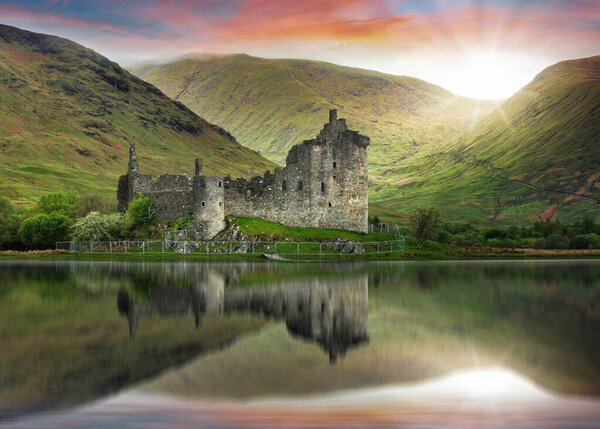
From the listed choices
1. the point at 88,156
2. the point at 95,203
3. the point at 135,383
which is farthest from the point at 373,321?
the point at 88,156

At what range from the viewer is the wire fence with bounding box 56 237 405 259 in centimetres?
5178

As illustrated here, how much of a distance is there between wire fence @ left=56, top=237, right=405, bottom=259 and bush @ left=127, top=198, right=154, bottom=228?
9.20ft

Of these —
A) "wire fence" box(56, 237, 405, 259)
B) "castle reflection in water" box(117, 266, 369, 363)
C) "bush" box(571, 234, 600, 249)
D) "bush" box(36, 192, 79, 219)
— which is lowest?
"castle reflection in water" box(117, 266, 369, 363)

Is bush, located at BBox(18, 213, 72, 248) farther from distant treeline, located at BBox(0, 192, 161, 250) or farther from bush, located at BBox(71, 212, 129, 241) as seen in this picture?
bush, located at BBox(71, 212, 129, 241)

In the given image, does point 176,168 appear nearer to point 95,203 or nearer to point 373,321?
point 95,203

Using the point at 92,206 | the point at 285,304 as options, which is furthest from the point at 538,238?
the point at 285,304

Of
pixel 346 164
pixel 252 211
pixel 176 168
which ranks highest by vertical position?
pixel 176 168

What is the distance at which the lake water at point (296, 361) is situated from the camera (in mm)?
8984

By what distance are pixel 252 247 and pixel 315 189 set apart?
33.0 feet

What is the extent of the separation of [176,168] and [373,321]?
17618 centimetres

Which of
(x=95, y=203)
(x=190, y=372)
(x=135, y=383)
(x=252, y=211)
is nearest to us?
(x=135, y=383)

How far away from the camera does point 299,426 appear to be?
848 centimetres

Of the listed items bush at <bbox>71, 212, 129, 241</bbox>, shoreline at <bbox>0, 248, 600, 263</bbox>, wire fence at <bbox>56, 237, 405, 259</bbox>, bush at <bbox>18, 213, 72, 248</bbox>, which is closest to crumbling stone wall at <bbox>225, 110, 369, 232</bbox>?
wire fence at <bbox>56, 237, 405, 259</bbox>

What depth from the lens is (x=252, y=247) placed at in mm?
52375
